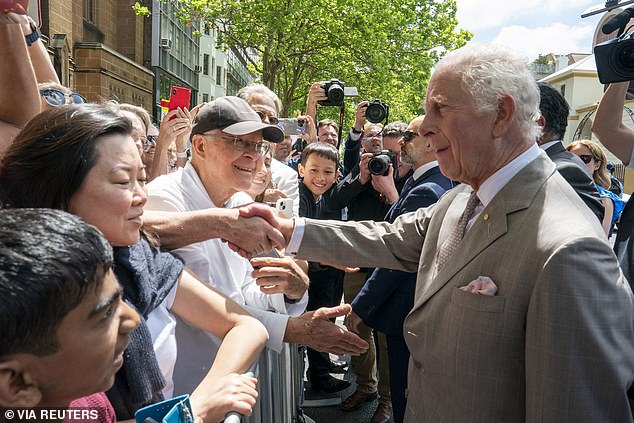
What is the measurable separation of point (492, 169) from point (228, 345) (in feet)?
3.94

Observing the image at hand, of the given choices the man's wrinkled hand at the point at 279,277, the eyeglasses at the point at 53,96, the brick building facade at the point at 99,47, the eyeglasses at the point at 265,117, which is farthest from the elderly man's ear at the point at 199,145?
the brick building facade at the point at 99,47

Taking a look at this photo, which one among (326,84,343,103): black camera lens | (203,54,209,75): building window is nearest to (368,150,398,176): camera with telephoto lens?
(326,84,343,103): black camera lens

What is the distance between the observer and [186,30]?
34.7m

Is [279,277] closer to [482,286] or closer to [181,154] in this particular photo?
[482,286]

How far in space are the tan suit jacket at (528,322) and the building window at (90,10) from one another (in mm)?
20183

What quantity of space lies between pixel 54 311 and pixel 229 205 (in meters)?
1.89

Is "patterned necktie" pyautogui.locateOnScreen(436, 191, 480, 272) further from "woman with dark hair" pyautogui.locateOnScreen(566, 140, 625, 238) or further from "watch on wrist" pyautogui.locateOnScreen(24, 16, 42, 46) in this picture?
"woman with dark hair" pyautogui.locateOnScreen(566, 140, 625, 238)

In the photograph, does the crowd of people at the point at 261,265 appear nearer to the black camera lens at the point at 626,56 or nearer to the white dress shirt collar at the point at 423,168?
the black camera lens at the point at 626,56

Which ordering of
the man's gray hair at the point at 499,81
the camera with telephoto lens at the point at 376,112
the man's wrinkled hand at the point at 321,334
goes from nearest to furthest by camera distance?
the man's gray hair at the point at 499,81
the man's wrinkled hand at the point at 321,334
the camera with telephoto lens at the point at 376,112

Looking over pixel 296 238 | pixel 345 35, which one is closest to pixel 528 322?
pixel 296 238

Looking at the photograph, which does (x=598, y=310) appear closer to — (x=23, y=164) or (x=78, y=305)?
(x=78, y=305)

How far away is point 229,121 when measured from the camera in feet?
9.20

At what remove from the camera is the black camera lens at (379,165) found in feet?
15.6

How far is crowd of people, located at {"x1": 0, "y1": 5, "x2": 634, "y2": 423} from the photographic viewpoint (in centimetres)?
118
